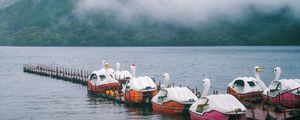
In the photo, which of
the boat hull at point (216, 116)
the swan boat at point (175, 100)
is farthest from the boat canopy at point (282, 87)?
the boat hull at point (216, 116)

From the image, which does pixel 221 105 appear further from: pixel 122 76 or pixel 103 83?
pixel 122 76

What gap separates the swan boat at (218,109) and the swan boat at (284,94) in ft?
25.2

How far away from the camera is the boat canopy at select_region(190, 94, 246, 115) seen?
34375 mm

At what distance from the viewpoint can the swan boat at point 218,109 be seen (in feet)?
113

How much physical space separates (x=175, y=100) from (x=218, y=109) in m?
8.50

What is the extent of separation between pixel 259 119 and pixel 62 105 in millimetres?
27937

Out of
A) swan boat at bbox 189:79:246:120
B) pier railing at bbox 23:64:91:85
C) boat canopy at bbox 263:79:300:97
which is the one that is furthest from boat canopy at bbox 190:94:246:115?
pier railing at bbox 23:64:91:85

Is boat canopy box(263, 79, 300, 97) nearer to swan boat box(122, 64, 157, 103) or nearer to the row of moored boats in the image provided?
the row of moored boats

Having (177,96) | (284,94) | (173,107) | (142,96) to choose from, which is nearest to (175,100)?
(177,96)

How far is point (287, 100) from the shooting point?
41188 mm

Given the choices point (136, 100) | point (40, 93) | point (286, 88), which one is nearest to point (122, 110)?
point (136, 100)

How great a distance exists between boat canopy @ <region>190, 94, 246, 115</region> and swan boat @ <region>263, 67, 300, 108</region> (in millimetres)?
7674

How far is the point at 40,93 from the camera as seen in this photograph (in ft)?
224

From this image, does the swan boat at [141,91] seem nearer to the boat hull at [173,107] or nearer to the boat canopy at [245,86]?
the boat hull at [173,107]
